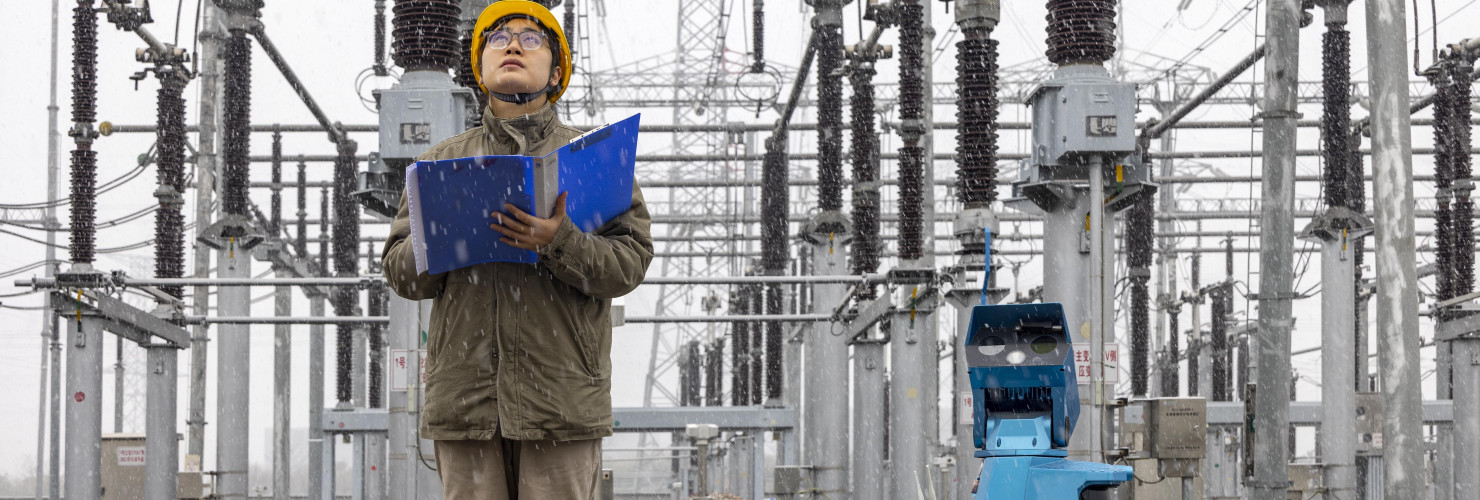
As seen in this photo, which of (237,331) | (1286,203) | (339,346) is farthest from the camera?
(339,346)

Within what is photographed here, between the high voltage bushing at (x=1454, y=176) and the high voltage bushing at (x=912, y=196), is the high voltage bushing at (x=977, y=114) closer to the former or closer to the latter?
the high voltage bushing at (x=912, y=196)

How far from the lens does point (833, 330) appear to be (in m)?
14.9

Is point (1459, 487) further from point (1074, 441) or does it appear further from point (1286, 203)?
point (1286, 203)

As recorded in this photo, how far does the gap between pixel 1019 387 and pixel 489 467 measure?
2339 mm

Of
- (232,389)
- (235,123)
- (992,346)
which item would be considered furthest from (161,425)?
(992,346)

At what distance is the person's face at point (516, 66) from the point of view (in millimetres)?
2879

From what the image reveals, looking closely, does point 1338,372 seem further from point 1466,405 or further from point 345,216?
point 345,216

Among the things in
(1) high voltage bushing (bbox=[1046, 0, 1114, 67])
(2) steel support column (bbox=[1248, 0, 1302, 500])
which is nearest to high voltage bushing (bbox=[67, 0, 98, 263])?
(1) high voltage bushing (bbox=[1046, 0, 1114, 67])

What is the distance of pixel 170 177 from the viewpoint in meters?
14.9

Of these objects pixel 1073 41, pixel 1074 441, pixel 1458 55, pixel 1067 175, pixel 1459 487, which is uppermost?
pixel 1458 55

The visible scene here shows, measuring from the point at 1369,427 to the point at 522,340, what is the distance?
18.8 metres

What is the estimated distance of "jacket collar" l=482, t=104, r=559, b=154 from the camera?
2889 mm

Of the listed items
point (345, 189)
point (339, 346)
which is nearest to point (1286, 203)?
point (345, 189)

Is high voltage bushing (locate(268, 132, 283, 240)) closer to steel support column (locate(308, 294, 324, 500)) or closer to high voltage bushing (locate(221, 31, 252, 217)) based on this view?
steel support column (locate(308, 294, 324, 500))
